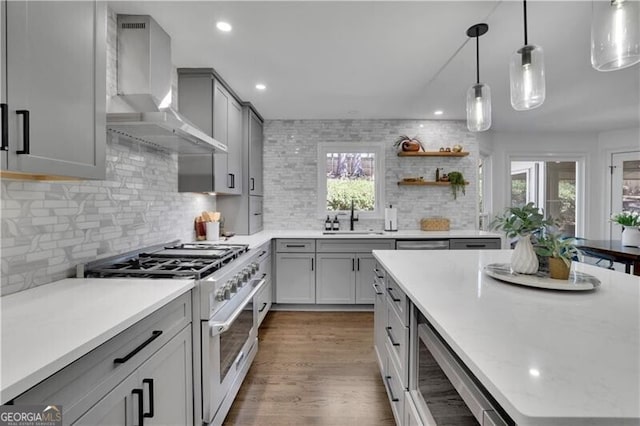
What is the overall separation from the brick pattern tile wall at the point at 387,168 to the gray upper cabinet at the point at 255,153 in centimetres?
19

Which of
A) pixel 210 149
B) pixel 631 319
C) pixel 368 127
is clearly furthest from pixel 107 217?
pixel 368 127

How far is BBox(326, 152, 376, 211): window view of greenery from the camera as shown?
14.2 feet

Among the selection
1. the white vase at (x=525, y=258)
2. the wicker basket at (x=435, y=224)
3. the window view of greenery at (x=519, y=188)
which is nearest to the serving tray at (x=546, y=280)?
the white vase at (x=525, y=258)

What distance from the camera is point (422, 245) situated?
3.63 m

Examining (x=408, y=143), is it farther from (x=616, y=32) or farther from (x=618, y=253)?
(x=616, y=32)

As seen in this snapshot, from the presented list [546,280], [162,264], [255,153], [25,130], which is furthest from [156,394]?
[255,153]

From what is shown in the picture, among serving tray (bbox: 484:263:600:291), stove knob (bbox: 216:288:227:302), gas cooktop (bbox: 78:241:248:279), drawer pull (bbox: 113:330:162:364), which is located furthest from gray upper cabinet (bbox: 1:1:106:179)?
serving tray (bbox: 484:263:600:291)

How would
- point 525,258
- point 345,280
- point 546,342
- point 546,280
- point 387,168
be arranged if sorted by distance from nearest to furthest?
point 546,342, point 546,280, point 525,258, point 345,280, point 387,168

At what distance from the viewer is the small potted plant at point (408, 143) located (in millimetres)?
4129

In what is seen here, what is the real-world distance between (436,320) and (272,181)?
3559 mm

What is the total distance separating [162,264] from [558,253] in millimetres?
1982

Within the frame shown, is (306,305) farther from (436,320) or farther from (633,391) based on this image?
(633,391)

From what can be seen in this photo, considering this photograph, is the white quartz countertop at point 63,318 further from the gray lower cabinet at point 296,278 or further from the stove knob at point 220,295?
the gray lower cabinet at point 296,278

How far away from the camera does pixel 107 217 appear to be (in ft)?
5.85
